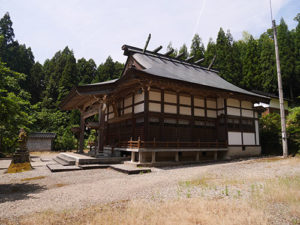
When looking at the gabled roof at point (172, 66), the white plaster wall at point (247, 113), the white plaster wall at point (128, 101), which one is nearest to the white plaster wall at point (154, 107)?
the white plaster wall at point (128, 101)

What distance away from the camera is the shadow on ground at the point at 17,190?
625cm

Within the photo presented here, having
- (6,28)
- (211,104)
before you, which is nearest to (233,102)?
(211,104)

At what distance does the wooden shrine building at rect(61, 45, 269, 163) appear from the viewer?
13.1 meters

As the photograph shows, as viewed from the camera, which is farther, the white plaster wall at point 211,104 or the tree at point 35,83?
the tree at point 35,83

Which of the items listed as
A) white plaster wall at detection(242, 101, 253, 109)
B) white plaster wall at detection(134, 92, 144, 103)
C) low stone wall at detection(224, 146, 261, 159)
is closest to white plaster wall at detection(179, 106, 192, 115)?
white plaster wall at detection(134, 92, 144, 103)

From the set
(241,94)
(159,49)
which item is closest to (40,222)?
(241,94)

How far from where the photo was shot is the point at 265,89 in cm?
3425

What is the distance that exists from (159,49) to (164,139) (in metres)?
10.0

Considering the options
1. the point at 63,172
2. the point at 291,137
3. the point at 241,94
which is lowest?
the point at 63,172

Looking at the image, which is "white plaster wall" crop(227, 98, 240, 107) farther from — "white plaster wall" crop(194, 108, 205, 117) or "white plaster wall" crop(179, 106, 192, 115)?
"white plaster wall" crop(179, 106, 192, 115)

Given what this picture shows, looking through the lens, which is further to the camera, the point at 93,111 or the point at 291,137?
the point at 291,137

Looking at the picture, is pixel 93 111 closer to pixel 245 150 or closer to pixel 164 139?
pixel 164 139

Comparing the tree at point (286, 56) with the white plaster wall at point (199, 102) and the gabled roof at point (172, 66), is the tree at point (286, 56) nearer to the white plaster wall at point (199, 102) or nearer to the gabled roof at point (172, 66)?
the gabled roof at point (172, 66)

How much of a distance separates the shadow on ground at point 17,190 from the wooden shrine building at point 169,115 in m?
5.86
